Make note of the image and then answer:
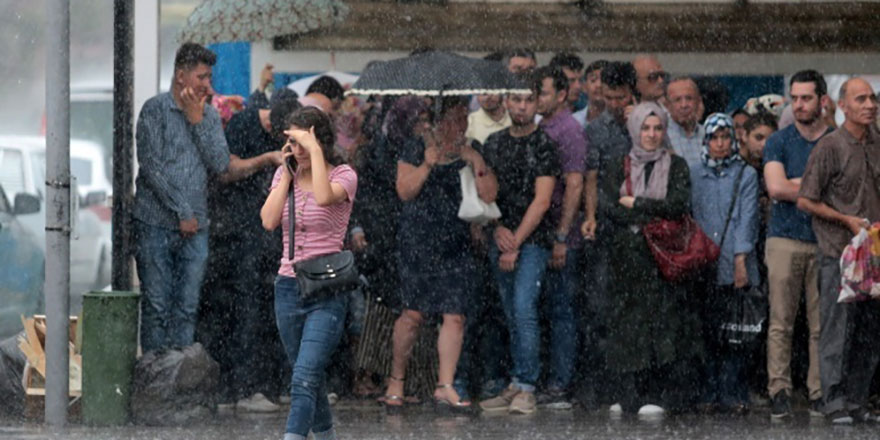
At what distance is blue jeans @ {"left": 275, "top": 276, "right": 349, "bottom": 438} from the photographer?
1141 centimetres

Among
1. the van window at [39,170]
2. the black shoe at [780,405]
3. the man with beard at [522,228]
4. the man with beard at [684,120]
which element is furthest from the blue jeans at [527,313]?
the van window at [39,170]

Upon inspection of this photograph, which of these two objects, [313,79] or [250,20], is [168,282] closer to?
[250,20]

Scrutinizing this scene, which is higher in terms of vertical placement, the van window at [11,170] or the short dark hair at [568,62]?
the short dark hair at [568,62]

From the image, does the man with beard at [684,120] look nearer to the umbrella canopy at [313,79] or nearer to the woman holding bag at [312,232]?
the umbrella canopy at [313,79]

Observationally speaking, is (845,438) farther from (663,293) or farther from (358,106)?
(358,106)

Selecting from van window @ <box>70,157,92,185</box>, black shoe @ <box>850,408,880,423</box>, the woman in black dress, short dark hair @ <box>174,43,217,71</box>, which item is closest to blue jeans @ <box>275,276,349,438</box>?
the woman in black dress

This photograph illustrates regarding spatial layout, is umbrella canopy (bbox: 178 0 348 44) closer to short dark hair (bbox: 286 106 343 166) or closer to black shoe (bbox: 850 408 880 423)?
short dark hair (bbox: 286 106 343 166)

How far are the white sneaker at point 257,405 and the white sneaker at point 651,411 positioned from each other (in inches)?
96.1

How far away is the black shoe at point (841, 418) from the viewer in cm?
1446

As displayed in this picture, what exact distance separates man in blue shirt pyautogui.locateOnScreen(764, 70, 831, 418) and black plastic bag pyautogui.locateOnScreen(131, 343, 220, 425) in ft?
12.5

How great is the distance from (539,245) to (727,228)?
1271mm

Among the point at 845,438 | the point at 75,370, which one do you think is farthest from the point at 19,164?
the point at 845,438

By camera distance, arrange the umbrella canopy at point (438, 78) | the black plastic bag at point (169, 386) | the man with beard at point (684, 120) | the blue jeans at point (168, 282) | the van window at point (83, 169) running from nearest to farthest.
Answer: the black plastic bag at point (169, 386) → the blue jeans at point (168, 282) → the umbrella canopy at point (438, 78) → the man with beard at point (684, 120) → the van window at point (83, 169)

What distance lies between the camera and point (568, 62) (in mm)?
16266
